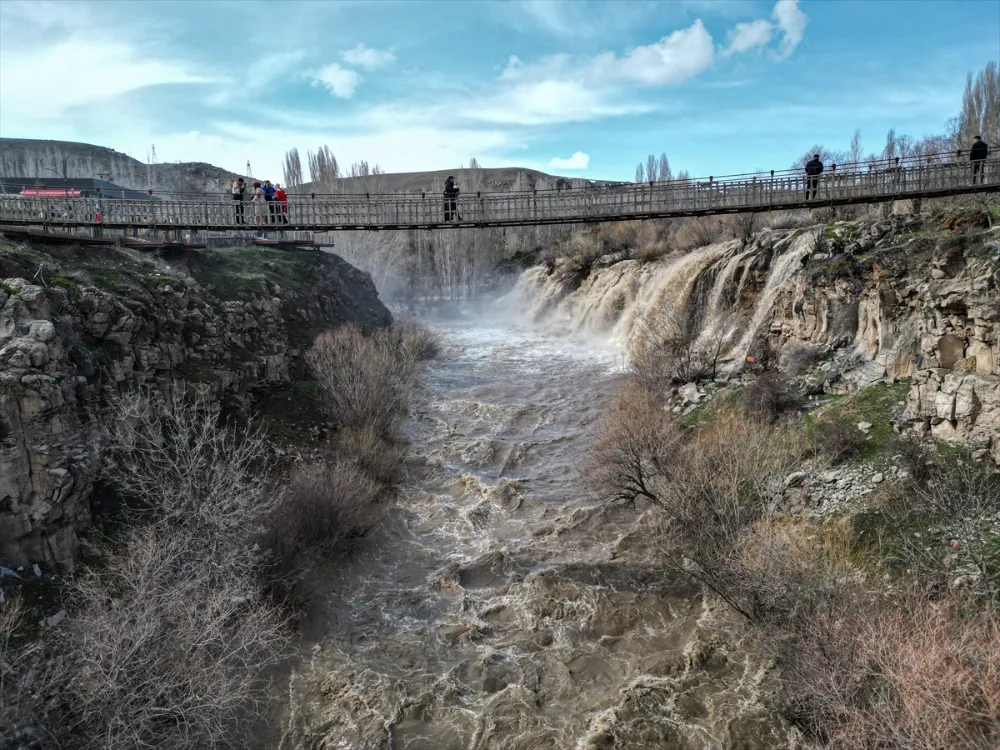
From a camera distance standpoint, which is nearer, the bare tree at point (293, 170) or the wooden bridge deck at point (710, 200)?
the wooden bridge deck at point (710, 200)

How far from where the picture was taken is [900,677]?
777 cm

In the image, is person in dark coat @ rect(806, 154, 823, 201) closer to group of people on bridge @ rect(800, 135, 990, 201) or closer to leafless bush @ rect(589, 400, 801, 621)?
group of people on bridge @ rect(800, 135, 990, 201)

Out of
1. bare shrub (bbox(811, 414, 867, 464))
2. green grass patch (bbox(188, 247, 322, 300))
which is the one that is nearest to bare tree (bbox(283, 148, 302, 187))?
green grass patch (bbox(188, 247, 322, 300))

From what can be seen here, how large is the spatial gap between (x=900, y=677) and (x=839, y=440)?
8172 millimetres

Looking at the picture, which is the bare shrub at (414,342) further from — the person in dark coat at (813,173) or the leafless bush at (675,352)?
the person in dark coat at (813,173)

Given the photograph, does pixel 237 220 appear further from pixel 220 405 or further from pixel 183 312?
pixel 220 405

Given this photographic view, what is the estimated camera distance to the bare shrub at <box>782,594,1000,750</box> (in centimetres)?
737

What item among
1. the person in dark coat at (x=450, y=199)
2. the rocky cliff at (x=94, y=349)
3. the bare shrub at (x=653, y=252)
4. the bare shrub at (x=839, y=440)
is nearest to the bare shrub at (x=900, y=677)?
the bare shrub at (x=839, y=440)

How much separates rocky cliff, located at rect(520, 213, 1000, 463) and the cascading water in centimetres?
159

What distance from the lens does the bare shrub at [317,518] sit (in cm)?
1412

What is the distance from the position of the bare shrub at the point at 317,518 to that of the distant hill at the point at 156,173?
7871 cm

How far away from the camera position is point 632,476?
1570 cm

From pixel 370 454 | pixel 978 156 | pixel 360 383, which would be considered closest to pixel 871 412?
pixel 978 156

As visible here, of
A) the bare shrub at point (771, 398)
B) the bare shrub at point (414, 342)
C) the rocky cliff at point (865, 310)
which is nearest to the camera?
the rocky cliff at point (865, 310)
